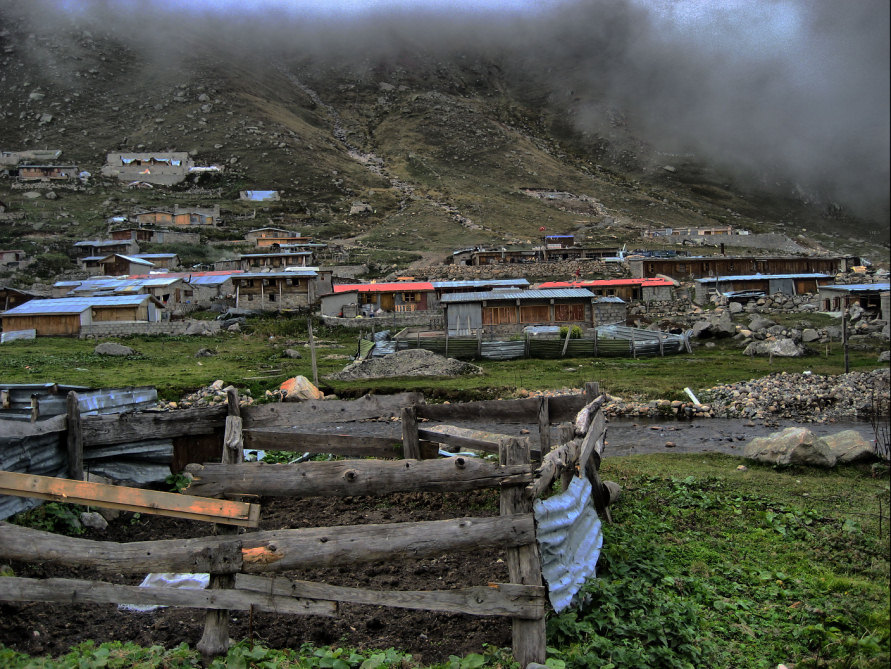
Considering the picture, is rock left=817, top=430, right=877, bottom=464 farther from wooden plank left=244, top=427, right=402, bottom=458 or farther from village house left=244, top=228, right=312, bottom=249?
village house left=244, top=228, right=312, bottom=249

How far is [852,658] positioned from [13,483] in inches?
291

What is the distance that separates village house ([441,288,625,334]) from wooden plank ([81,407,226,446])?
120 feet

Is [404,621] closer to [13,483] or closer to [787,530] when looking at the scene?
[13,483]

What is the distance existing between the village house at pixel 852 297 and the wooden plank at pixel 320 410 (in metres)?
23.1

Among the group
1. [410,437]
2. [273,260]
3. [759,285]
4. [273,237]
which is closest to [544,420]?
[410,437]

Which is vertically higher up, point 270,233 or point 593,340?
point 270,233

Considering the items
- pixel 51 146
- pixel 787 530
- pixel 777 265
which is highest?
pixel 51 146

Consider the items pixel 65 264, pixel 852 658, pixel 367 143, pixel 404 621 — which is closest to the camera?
pixel 852 658

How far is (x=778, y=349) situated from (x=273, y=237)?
236 feet

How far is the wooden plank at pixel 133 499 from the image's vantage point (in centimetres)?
562

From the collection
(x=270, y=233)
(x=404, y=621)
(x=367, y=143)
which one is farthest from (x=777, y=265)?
(x=367, y=143)

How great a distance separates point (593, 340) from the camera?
39.8 metres

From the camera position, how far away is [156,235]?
87312 mm

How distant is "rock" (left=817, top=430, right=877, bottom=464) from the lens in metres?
14.4
